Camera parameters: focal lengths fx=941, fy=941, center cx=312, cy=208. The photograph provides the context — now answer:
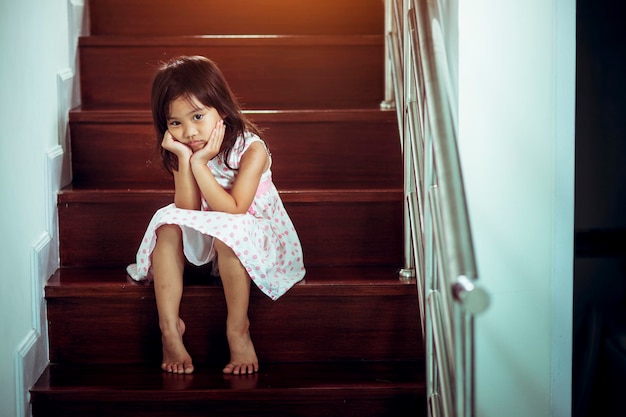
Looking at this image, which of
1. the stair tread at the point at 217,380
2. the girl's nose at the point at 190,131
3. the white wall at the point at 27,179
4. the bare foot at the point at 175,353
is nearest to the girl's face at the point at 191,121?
the girl's nose at the point at 190,131

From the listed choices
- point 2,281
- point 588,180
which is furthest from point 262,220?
point 588,180

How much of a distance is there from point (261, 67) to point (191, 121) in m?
0.76

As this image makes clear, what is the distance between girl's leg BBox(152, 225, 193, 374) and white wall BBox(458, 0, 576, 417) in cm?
74

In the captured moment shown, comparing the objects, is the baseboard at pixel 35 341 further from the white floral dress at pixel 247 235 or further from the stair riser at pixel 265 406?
the white floral dress at pixel 247 235

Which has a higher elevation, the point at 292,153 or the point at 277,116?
the point at 277,116

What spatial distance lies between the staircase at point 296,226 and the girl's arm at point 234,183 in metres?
0.20

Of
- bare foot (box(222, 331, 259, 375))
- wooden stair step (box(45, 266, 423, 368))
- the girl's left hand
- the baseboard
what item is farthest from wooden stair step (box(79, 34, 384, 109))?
bare foot (box(222, 331, 259, 375))

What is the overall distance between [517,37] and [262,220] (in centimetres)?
80

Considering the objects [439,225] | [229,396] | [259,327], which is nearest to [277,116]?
[259,327]

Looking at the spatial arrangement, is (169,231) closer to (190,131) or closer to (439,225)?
(190,131)

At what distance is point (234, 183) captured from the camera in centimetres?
249

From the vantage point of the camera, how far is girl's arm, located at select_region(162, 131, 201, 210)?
2.47 meters

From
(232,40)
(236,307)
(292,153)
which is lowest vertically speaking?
(236,307)

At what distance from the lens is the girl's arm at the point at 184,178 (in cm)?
247
